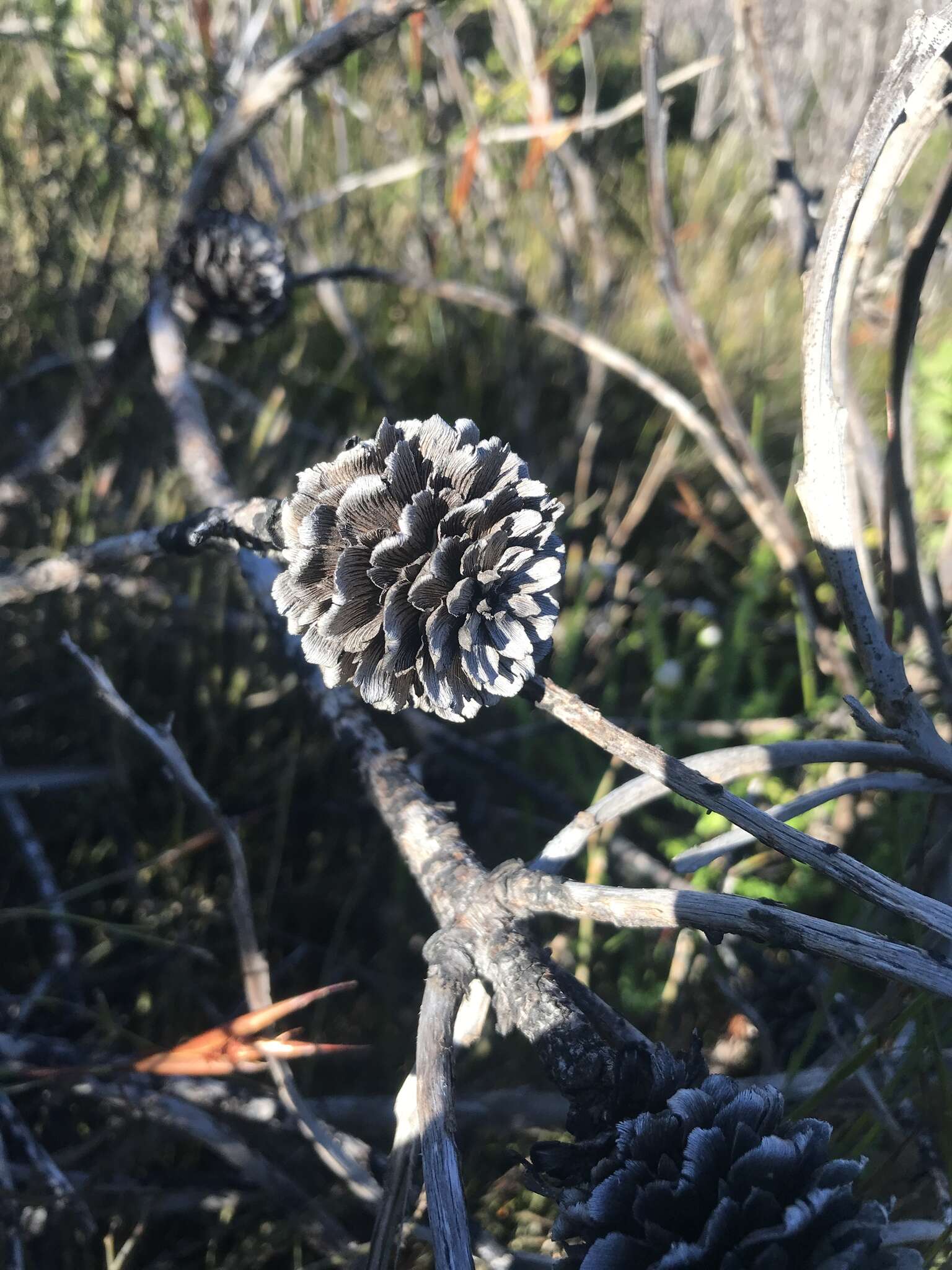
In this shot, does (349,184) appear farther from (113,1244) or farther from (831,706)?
(113,1244)

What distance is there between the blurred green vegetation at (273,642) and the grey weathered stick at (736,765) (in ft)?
0.60

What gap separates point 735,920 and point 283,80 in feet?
3.35

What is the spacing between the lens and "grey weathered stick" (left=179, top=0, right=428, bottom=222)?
0.92 metres

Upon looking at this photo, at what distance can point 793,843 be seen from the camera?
1.71ft

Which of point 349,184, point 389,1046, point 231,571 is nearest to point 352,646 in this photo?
point 389,1046

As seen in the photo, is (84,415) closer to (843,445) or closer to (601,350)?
(601,350)

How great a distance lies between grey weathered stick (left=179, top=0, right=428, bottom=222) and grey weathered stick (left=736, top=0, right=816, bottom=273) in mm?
415

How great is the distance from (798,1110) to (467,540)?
472 millimetres

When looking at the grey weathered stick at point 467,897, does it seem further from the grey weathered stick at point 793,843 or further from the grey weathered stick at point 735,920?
the grey weathered stick at point 793,843

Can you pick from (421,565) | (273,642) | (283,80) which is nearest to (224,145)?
(283,80)

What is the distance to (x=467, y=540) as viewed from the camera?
62 centimetres

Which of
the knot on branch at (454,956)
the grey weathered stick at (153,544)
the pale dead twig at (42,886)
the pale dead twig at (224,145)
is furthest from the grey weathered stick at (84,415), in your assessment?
the knot on branch at (454,956)

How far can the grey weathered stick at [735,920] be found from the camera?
0.48m

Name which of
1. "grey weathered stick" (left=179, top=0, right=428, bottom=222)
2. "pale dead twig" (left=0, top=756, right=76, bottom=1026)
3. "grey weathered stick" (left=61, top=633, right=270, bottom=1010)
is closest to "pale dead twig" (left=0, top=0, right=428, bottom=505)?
"grey weathered stick" (left=179, top=0, right=428, bottom=222)
